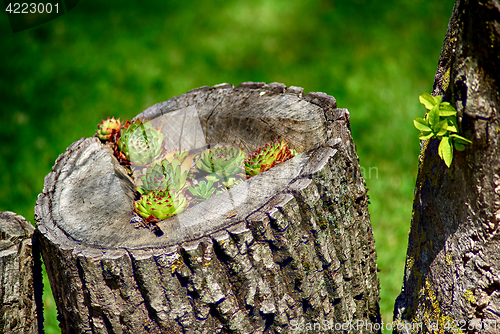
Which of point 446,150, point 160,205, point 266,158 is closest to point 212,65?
point 266,158

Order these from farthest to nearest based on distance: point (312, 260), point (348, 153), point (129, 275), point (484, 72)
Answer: point (348, 153), point (312, 260), point (129, 275), point (484, 72)

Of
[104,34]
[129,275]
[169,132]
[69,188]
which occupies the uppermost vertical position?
[104,34]

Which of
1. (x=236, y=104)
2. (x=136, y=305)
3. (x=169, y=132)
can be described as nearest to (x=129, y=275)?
(x=136, y=305)

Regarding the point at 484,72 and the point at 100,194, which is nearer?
the point at 484,72

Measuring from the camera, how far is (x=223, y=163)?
170 cm

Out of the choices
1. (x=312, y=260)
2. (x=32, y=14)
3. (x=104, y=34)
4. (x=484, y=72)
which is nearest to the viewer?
(x=484, y=72)

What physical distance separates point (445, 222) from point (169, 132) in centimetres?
135

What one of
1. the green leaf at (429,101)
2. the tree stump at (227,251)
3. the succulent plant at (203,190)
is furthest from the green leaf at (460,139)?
the succulent plant at (203,190)

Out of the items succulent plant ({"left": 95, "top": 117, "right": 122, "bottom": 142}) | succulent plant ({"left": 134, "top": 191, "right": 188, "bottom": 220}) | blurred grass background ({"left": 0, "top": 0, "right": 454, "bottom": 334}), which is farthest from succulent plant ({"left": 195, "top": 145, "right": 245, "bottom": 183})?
blurred grass background ({"left": 0, "top": 0, "right": 454, "bottom": 334})

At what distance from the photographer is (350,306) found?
5.32 ft

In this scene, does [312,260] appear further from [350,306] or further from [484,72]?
[484,72]

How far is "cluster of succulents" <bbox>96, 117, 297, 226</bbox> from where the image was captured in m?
1.51

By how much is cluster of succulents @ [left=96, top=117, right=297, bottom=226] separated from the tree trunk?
62 centimetres

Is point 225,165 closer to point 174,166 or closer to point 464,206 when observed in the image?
point 174,166
